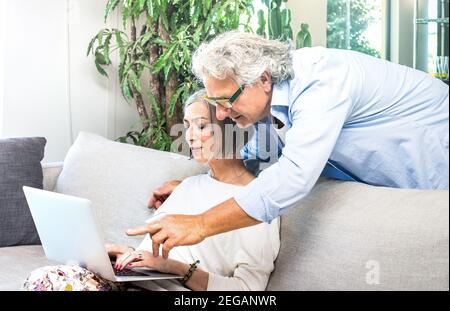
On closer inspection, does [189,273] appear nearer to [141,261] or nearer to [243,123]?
[141,261]

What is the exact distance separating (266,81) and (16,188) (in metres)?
1.08

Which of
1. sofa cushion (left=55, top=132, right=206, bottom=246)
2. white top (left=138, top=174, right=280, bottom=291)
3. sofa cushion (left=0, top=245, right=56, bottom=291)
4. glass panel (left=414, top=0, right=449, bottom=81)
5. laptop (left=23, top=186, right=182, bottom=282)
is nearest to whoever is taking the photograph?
laptop (left=23, top=186, right=182, bottom=282)

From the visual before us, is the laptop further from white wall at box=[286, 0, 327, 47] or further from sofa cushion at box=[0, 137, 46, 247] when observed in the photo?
white wall at box=[286, 0, 327, 47]

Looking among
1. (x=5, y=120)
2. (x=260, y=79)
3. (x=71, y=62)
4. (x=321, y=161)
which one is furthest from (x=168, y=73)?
(x=321, y=161)

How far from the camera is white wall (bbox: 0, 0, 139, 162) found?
2959mm

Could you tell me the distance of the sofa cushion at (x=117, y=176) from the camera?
219 cm

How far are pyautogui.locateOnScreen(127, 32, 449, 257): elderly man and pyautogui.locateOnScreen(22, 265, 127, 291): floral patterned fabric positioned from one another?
0.62ft

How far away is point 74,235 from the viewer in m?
1.65

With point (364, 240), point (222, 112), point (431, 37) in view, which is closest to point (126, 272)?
point (222, 112)

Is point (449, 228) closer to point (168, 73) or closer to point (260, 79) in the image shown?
point (260, 79)

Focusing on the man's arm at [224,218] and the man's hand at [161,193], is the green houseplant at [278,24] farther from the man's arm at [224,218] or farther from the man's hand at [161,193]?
the man's arm at [224,218]

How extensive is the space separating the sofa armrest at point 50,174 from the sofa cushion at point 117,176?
7 cm

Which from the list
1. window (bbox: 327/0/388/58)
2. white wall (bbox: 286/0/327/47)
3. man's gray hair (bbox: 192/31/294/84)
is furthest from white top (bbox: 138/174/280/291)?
white wall (bbox: 286/0/327/47)

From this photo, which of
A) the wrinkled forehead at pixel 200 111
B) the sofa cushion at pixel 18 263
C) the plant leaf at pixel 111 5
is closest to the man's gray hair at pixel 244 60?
the wrinkled forehead at pixel 200 111
